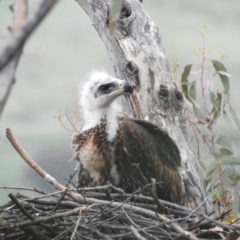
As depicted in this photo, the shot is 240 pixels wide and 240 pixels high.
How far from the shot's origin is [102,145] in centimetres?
260

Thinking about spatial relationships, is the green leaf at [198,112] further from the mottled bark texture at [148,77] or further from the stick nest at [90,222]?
the stick nest at [90,222]

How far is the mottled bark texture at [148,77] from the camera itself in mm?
2773

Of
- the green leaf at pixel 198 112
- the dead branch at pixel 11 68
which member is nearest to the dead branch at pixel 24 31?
the dead branch at pixel 11 68

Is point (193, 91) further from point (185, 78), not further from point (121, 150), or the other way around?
point (121, 150)

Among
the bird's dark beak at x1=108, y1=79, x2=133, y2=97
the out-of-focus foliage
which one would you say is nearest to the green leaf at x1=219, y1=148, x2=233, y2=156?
the out-of-focus foliage

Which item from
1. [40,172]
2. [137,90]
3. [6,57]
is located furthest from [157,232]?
[6,57]

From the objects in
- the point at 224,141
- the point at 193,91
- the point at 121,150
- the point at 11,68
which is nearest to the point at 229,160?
the point at 224,141

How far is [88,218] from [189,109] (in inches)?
72.5

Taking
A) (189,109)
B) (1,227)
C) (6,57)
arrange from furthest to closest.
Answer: (189,109)
(1,227)
(6,57)

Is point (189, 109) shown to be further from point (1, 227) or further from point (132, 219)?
point (1, 227)

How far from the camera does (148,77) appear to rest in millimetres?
2797

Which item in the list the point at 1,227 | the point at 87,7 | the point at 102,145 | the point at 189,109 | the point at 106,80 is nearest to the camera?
the point at 1,227

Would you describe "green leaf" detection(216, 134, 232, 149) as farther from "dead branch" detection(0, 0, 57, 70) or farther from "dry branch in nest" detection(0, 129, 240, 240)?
"dead branch" detection(0, 0, 57, 70)

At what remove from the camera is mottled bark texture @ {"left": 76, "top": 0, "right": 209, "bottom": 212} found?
9.10 feet
